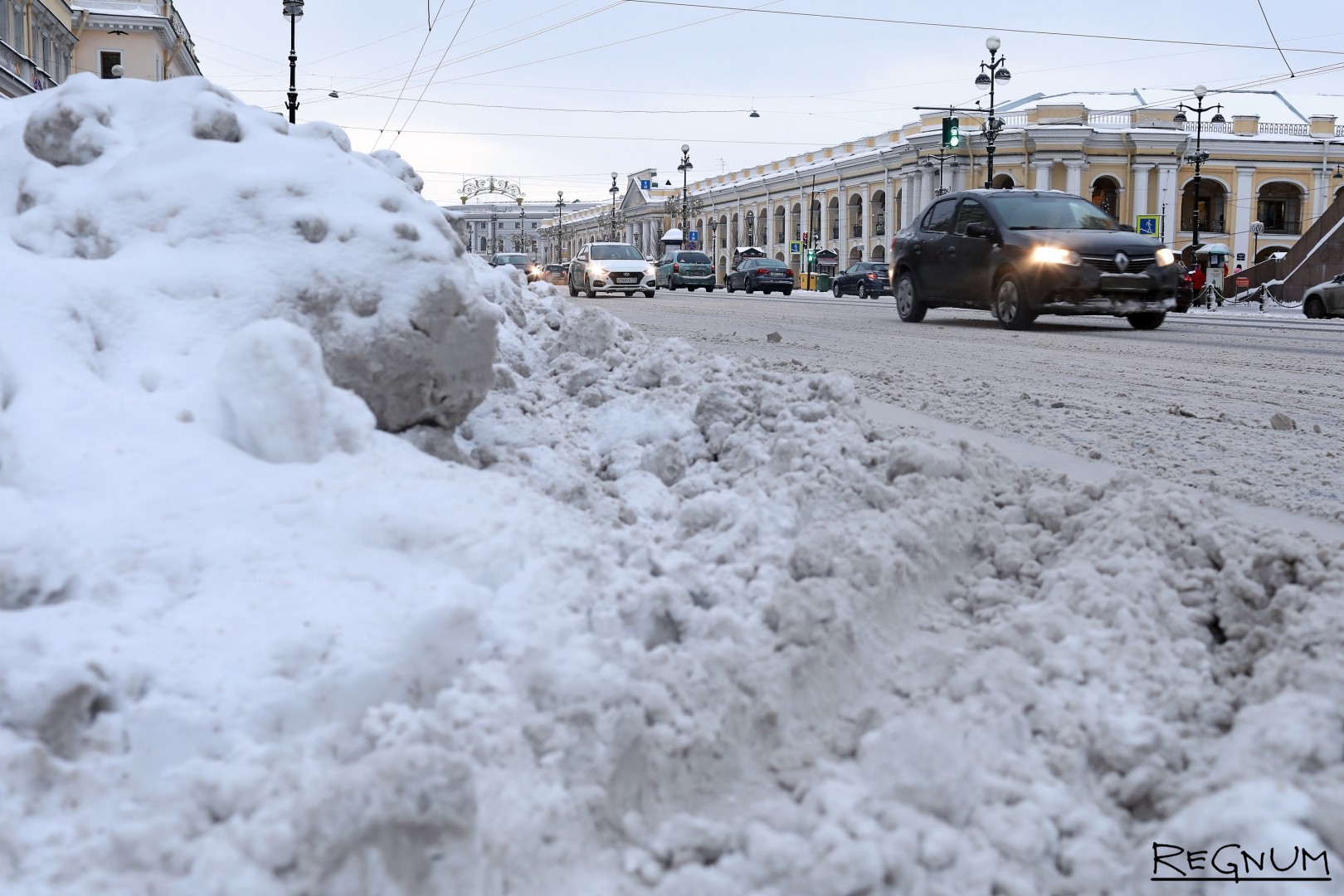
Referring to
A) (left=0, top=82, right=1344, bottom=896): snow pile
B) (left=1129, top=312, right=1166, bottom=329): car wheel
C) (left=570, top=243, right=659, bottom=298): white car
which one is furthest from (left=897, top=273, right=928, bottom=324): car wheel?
(left=570, top=243, right=659, bottom=298): white car

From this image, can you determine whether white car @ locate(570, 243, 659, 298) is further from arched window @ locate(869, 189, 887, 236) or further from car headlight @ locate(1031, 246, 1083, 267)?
arched window @ locate(869, 189, 887, 236)

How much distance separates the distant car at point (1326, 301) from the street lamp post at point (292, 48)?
22.4 metres

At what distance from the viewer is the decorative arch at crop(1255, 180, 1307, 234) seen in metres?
61.7

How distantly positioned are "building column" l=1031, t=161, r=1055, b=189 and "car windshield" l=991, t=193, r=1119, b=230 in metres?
46.2

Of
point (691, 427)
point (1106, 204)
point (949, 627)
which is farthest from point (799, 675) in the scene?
point (1106, 204)

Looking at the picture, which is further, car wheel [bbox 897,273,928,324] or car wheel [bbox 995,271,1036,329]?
car wheel [bbox 897,273,928,324]

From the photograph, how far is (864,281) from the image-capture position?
42.5 m

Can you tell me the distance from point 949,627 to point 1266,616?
2.18 feet

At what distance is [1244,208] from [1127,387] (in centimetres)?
6236

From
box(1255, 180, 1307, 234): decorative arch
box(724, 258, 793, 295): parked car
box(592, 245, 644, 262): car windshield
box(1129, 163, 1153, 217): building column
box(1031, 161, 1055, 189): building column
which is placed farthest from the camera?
box(1255, 180, 1307, 234): decorative arch

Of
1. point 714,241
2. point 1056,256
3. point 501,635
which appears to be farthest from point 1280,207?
point 501,635

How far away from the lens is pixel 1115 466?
4.32 m

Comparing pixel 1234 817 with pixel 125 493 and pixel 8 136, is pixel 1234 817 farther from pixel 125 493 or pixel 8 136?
pixel 8 136

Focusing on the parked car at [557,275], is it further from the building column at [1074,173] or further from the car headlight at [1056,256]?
the building column at [1074,173]
